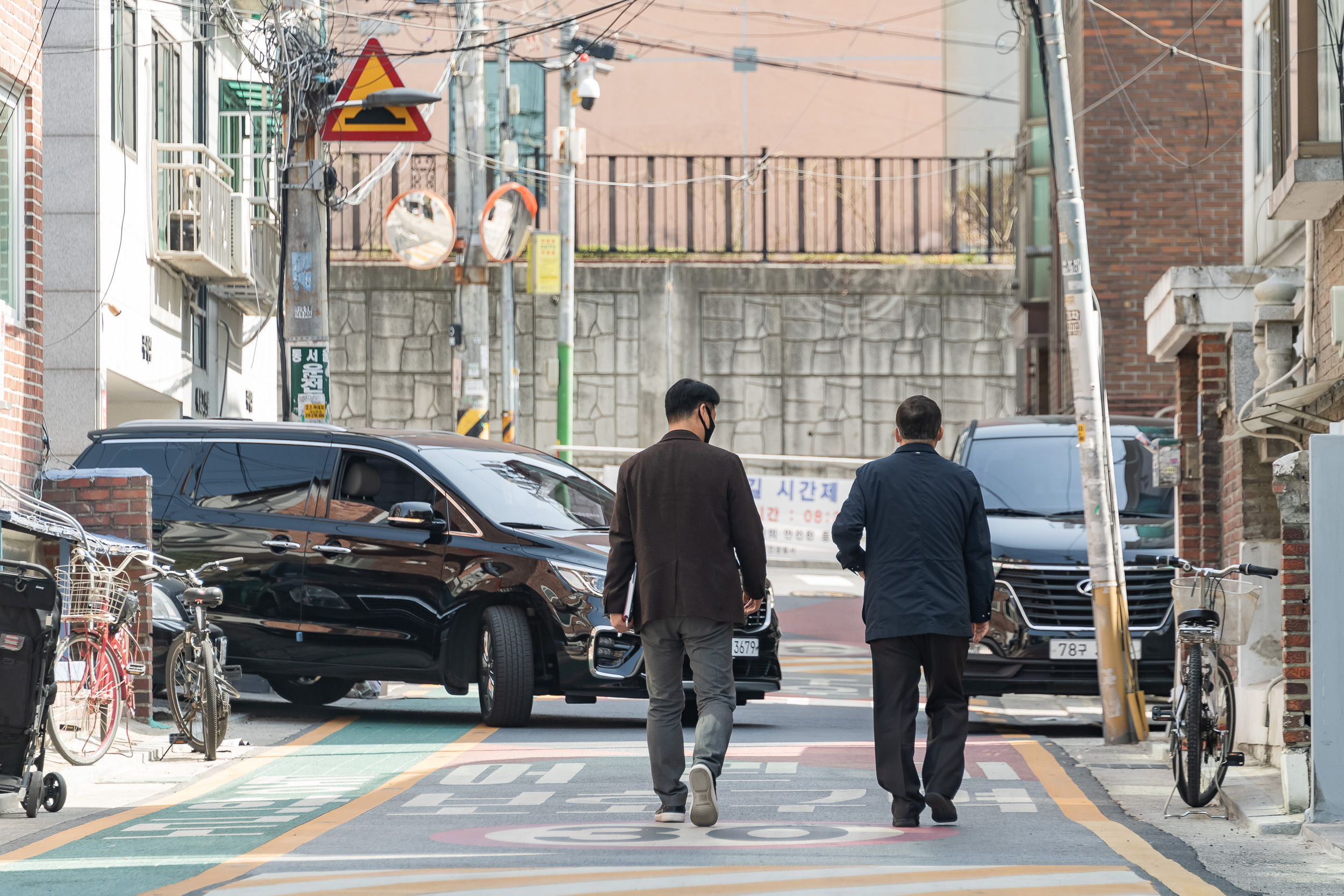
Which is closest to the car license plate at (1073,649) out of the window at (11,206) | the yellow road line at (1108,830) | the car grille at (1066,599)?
the car grille at (1066,599)

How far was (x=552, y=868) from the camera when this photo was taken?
6730 millimetres

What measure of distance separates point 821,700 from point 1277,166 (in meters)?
5.31

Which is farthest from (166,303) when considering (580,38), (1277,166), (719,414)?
(1277,166)

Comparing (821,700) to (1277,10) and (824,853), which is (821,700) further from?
(824,853)

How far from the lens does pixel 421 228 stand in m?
20.8

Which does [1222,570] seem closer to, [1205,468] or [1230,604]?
[1230,604]

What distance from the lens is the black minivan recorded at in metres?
11.8

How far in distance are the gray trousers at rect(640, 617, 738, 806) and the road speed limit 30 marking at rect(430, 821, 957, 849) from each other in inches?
9.5

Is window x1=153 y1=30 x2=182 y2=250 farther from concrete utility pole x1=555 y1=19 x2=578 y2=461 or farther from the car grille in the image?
the car grille

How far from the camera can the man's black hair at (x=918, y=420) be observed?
320 inches

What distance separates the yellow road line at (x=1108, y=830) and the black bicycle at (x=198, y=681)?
440 cm

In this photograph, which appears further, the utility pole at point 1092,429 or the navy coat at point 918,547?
the utility pole at point 1092,429

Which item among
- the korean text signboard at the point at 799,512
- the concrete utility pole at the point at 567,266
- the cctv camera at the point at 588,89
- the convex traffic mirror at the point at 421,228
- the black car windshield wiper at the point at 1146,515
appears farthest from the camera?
the korean text signboard at the point at 799,512

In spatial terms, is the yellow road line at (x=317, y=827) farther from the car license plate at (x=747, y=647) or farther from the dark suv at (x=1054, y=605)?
the dark suv at (x=1054, y=605)
